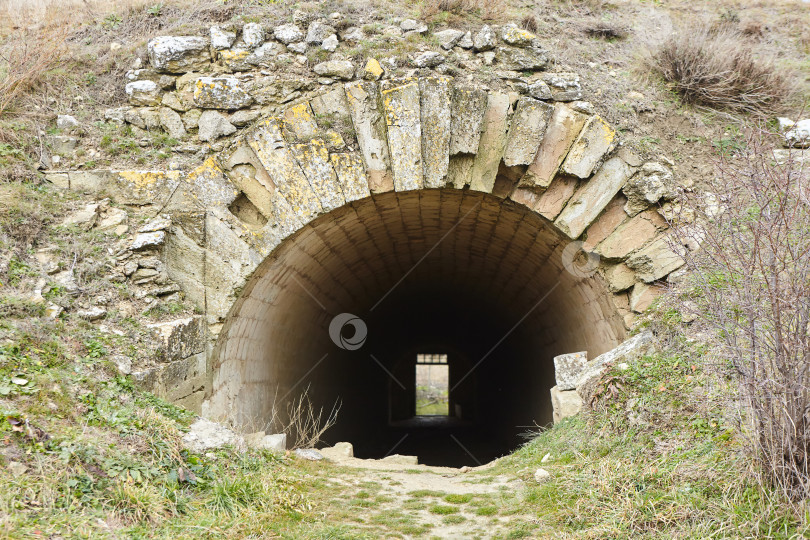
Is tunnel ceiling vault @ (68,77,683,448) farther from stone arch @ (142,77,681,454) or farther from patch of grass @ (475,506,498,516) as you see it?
patch of grass @ (475,506,498,516)

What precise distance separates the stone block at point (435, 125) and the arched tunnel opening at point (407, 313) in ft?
1.13

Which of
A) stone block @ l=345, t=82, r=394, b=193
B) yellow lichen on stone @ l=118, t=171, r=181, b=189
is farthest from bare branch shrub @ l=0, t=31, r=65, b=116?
stone block @ l=345, t=82, r=394, b=193

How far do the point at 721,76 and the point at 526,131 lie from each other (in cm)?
239

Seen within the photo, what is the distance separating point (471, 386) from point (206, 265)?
13.3 m

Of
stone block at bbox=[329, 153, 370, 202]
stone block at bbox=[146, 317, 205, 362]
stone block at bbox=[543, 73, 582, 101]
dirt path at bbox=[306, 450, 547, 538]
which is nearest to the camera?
dirt path at bbox=[306, 450, 547, 538]

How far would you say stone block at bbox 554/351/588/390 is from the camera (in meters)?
5.97

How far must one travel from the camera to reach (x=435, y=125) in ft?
19.0

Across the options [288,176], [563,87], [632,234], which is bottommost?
[632,234]

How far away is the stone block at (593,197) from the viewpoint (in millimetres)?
5875

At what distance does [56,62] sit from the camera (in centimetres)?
665

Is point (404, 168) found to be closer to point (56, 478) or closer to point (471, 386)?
point (56, 478)

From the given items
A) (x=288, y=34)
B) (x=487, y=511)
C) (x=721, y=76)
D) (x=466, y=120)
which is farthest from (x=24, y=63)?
(x=721, y=76)

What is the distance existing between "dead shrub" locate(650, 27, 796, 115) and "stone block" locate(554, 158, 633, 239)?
1.46 meters

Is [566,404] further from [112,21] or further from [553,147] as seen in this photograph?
[112,21]
